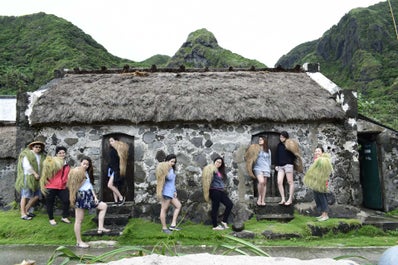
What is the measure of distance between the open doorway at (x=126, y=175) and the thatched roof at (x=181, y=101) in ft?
1.75

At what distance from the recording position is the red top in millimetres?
7785

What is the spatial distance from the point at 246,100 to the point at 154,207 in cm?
332

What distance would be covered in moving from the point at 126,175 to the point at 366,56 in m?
39.6

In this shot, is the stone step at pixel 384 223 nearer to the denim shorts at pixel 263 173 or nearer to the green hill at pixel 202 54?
the denim shorts at pixel 263 173

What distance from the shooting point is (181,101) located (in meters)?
8.80

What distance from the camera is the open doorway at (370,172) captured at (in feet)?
33.7

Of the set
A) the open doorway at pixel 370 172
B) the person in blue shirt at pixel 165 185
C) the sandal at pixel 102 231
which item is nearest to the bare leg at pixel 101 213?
the sandal at pixel 102 231

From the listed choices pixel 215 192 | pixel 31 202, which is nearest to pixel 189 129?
pixel 215 192

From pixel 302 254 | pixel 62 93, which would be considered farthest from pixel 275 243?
pixel 62 93

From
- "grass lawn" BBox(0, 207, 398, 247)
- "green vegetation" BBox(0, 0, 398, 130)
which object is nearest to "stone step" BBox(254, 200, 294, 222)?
"grass lawn" BBox(0, 207, 398, 247)

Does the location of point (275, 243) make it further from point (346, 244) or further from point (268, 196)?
point (268, 196)

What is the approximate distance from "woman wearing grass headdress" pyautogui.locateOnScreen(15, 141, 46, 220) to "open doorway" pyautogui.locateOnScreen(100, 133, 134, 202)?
139cm

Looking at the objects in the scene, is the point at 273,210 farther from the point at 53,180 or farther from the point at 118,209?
the point at 53,180

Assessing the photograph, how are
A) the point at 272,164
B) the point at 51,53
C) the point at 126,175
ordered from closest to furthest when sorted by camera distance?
the point at 126,175 → the point at 272,164 → the point at 51,53
